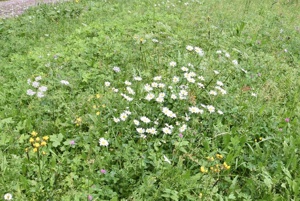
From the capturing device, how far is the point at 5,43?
20.6 feet

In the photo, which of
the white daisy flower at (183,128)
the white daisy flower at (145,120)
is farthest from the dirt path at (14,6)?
the white daisy flower at (183,128)

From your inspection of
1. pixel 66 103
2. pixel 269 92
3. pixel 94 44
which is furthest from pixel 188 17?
pixel 66 103

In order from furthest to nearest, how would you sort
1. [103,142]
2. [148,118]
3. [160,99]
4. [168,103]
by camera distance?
1. [168,103]
2. [160,99]
3. [148,118]
4. [103,142]

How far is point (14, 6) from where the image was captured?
9.80 metres

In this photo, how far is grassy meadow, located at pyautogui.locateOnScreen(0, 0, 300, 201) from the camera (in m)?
2.80

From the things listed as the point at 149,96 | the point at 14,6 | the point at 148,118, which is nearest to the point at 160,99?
the point at 149,96

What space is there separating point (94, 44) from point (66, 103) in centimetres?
→ 193

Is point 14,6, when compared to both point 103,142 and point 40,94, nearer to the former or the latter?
point 40,94

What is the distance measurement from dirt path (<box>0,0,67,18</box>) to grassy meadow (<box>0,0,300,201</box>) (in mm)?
3183

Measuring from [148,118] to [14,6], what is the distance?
851 centimetres

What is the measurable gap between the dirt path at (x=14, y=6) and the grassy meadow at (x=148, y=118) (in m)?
3.18

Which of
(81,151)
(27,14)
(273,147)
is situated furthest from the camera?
(27,14)

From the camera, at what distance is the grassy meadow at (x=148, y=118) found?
9.19 ft

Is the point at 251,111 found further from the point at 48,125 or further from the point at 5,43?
the point at 5,43
